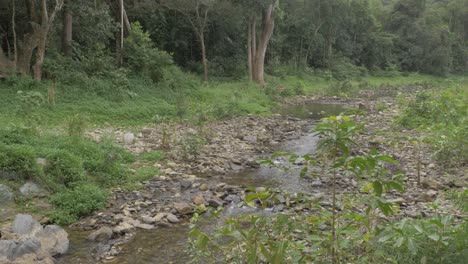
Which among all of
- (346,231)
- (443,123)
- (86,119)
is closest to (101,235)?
(346,231)

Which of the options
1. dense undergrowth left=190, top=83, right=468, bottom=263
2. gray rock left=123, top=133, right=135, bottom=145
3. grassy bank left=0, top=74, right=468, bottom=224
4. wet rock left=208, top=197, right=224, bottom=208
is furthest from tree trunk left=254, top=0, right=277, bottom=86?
dense undergrowth left=190, top=83, right=468, bottom=263

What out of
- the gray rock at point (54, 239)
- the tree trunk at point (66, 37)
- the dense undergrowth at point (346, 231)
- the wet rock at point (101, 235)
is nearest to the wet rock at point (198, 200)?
the wet rock at point (101, 235)

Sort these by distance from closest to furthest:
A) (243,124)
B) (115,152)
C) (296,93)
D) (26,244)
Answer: (26,244)
(115,152)
(243,124)
(296,93)

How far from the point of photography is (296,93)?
27797mm

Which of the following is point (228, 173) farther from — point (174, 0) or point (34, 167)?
point (174, 0)

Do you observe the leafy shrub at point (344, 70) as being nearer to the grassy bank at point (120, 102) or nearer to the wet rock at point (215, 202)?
the grassy bank at point (120, 102)

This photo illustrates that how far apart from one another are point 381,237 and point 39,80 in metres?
14.7

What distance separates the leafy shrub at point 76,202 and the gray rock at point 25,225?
54 cm

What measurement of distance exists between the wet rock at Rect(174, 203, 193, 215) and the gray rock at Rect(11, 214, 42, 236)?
2.30m

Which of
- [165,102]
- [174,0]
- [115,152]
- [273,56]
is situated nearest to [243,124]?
[165,102]

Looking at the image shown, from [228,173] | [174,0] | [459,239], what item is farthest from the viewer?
[174,0]

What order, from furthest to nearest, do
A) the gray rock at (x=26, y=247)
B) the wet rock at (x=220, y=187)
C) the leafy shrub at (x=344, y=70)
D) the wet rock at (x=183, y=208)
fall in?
the leafy shrub at (x=344, y=70)
the wet rock at (x=220, y=187)
the wet rock at (x=183, y=208)
the gray rock at (x=26, y=247)

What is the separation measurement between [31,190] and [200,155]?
182 inches

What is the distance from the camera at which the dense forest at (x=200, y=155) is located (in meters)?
3.10
